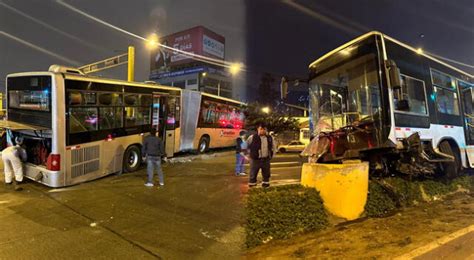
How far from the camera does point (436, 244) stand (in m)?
5.14

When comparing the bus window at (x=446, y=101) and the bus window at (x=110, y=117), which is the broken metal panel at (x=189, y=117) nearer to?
the bus window at (x=110, y=117)

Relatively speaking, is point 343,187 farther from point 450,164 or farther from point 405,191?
point 450,164

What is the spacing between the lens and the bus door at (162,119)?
1296cm

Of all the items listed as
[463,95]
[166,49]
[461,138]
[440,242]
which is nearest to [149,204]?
[440,242]

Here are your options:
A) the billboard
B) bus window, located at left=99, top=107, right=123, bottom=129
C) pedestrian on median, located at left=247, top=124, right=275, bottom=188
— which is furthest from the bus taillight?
the billboard

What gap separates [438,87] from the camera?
30.5 feet

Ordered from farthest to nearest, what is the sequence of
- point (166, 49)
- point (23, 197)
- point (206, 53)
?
point (166, 49), point (206, 53), point (23, 197)

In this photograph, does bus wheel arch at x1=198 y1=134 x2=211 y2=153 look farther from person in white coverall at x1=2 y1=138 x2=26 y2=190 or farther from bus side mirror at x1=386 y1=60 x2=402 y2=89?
bus side mirror at x1=386 y1=60 x2=402 y2=89

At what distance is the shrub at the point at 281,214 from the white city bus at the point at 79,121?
5.65 metres

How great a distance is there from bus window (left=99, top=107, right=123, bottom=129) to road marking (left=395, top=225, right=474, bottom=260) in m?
8.69

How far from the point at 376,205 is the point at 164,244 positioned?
4.26 m

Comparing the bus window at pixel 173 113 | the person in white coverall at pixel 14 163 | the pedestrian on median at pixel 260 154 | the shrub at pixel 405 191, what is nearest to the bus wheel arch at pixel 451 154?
the shrub at pixel 405 191

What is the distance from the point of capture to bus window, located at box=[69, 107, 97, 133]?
943 cm

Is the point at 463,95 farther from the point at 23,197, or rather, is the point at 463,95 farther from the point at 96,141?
the point at 23,197
